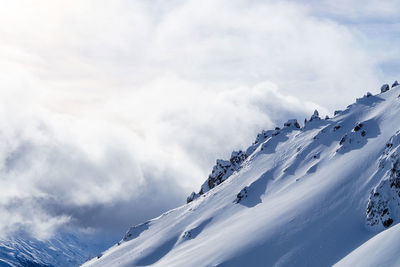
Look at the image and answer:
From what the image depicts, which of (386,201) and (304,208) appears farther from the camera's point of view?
(304,208)

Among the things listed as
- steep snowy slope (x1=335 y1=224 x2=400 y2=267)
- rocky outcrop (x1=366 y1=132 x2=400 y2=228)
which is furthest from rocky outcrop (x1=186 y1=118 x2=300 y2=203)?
steep snowy slope (x1=335 y1=224 x2=400 y2=267)

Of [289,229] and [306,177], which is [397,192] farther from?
[306,177]

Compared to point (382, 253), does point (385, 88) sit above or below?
above

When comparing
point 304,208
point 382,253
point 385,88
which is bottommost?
point 382,253

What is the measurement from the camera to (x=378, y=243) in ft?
161

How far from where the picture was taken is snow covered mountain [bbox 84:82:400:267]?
63.9 meters

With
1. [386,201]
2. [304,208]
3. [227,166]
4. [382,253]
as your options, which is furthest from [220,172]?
[382,253]

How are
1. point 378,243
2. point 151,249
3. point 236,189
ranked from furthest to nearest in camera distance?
point 236,189 < point 151,249 < point 378,243

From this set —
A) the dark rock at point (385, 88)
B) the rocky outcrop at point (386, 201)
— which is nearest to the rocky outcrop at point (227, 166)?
the dark rock at point (385, 88)

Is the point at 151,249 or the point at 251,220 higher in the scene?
the point at 151,249

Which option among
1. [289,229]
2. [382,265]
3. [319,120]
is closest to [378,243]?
[382,265]

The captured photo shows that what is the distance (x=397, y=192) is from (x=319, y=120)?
194ft

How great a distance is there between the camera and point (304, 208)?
2987 inches

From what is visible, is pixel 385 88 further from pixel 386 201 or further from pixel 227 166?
pixel 386 201
